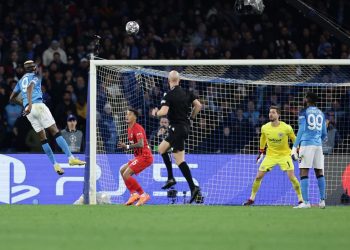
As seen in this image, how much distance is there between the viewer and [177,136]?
1546 centimetres

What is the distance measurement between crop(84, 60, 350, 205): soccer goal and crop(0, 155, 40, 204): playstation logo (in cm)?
159

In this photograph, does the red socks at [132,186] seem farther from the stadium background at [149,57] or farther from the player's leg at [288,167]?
the player's leg at [288,167]

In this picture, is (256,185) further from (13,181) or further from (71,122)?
(13,181)

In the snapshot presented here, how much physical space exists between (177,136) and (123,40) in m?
8.53

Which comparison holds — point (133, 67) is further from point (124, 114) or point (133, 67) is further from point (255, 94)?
point (255, 94)

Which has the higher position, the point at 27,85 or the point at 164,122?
the point at 27,85

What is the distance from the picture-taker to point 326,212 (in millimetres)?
13781

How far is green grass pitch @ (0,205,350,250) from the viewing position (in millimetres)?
9141

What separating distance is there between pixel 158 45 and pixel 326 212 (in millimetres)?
10692

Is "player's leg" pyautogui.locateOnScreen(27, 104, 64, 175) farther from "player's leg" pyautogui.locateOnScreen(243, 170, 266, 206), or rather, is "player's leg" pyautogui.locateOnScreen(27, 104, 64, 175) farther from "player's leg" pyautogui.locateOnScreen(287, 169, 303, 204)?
"player's leg" pyautogui.locateOnScreen(287, 169, 303, 204)

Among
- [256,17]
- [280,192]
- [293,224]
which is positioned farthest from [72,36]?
[293,224]

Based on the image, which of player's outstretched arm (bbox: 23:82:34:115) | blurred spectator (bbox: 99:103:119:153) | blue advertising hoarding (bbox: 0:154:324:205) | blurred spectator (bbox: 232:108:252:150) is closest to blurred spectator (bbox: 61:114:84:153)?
blue advertising hoarding (bbox: 0:154:324:205)

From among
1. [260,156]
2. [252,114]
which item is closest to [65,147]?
[260,156]

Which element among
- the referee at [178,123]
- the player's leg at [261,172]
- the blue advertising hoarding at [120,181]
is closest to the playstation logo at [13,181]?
the blue advertising hoarding at [120,181]
